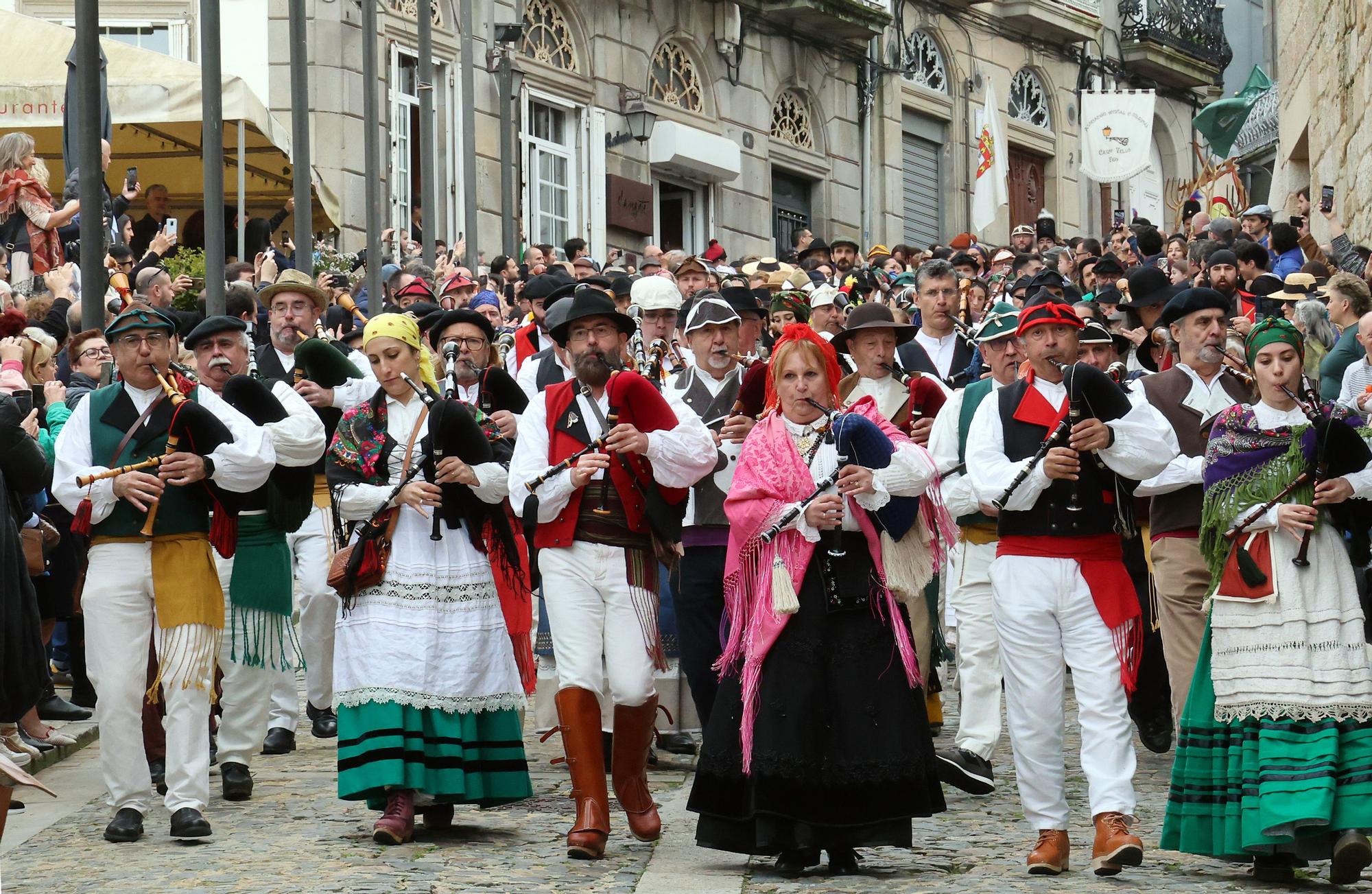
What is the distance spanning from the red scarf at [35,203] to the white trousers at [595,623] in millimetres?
7295

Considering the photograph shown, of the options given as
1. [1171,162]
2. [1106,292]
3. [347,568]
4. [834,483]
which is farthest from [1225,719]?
[1171,162]

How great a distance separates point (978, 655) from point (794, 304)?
3970 mm

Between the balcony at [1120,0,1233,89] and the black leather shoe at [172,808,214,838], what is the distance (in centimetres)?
3376

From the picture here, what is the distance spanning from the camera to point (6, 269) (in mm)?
13891

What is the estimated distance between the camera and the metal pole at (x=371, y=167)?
52.4ft

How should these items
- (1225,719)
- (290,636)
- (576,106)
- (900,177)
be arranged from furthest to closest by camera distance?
(900,177), (576,106), (290,636), (1225,719)

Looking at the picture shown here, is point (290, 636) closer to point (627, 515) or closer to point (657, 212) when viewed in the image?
point (627, 515)

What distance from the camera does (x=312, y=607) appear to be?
10.4 m

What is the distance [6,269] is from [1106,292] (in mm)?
7113

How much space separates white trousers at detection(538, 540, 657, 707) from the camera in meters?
7.94

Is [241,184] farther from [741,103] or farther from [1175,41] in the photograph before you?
[1175,41]

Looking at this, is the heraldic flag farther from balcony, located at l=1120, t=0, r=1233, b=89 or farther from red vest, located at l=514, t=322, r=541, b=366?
red vest, located at l=514, t=322, r=541, b=366

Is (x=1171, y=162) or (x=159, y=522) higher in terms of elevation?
(x=1171, y=162)

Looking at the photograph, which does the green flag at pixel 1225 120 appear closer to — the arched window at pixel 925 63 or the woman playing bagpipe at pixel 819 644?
the arched window at pixel 925 63
